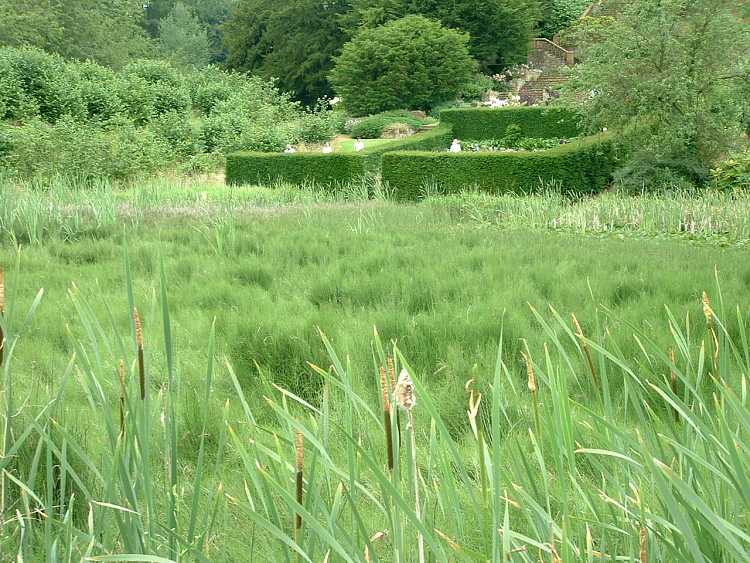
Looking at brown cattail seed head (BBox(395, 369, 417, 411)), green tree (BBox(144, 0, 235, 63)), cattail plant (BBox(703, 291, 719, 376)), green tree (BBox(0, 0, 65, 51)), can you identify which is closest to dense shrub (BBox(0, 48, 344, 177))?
green tree (BBox(0, 0, 65, 51))

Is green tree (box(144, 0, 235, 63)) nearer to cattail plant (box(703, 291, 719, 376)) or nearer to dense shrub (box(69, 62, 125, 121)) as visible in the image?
dense shrub (box(69, 62, 125, 121))

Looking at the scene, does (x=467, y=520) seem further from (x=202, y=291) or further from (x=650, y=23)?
(x=650, y=23)

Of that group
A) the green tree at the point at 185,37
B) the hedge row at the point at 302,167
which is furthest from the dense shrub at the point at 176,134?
the green tree at the point at 185,37

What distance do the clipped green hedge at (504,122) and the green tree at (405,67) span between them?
3944 millimetres

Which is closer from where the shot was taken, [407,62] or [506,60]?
[407,62]

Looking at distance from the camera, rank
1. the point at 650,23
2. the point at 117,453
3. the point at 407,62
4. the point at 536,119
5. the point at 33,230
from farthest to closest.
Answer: the point at 407,62 → the point at 536,119 → the point at 650,23 → the point at 33,230 → the point at 117,453

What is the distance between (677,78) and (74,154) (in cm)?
1165

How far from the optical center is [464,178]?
14430 mm

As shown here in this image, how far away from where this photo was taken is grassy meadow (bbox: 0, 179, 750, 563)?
2.59ft

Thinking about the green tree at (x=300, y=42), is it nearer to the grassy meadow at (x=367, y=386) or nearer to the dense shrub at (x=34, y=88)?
the dense shrub at (x=34, y=88)

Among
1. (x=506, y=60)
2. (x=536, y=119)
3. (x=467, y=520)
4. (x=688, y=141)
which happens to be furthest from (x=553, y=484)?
(x=506, y=60)

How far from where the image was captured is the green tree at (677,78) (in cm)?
1281

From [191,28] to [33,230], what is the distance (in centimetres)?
5681

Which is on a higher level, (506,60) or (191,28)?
(191,28)
